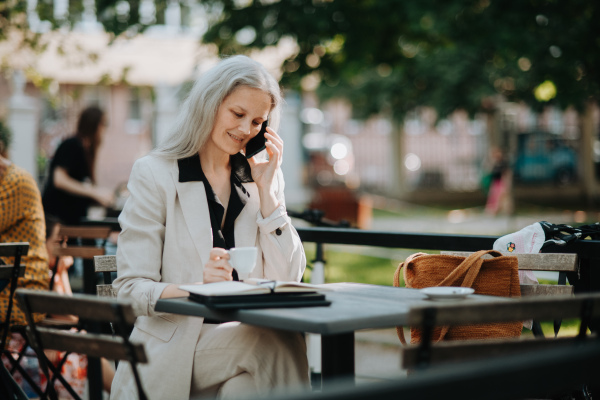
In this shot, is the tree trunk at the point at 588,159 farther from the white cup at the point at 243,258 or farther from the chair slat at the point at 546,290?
the white cup at the point at 243,258

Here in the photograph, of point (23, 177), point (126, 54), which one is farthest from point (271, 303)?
point (126, 54)

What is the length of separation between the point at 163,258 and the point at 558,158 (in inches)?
1121

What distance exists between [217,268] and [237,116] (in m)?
0.76

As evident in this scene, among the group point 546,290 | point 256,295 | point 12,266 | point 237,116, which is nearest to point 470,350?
point 256,295

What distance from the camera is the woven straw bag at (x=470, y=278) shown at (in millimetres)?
3312

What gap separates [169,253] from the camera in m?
3.37

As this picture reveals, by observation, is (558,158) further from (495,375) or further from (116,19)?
(495,375)

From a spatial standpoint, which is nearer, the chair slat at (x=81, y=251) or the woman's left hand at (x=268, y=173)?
the woman's left hand at (x=268, y=173)

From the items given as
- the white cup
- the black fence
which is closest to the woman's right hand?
the white cup

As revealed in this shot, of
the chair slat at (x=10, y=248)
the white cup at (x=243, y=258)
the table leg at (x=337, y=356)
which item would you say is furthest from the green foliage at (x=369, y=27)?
the table leg at (x=337, y=356)

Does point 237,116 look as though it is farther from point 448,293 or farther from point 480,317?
point 480,317

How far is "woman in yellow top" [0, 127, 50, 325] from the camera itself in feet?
14.9

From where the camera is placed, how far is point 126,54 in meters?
37.8

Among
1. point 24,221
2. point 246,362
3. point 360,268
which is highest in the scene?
point 24,221
